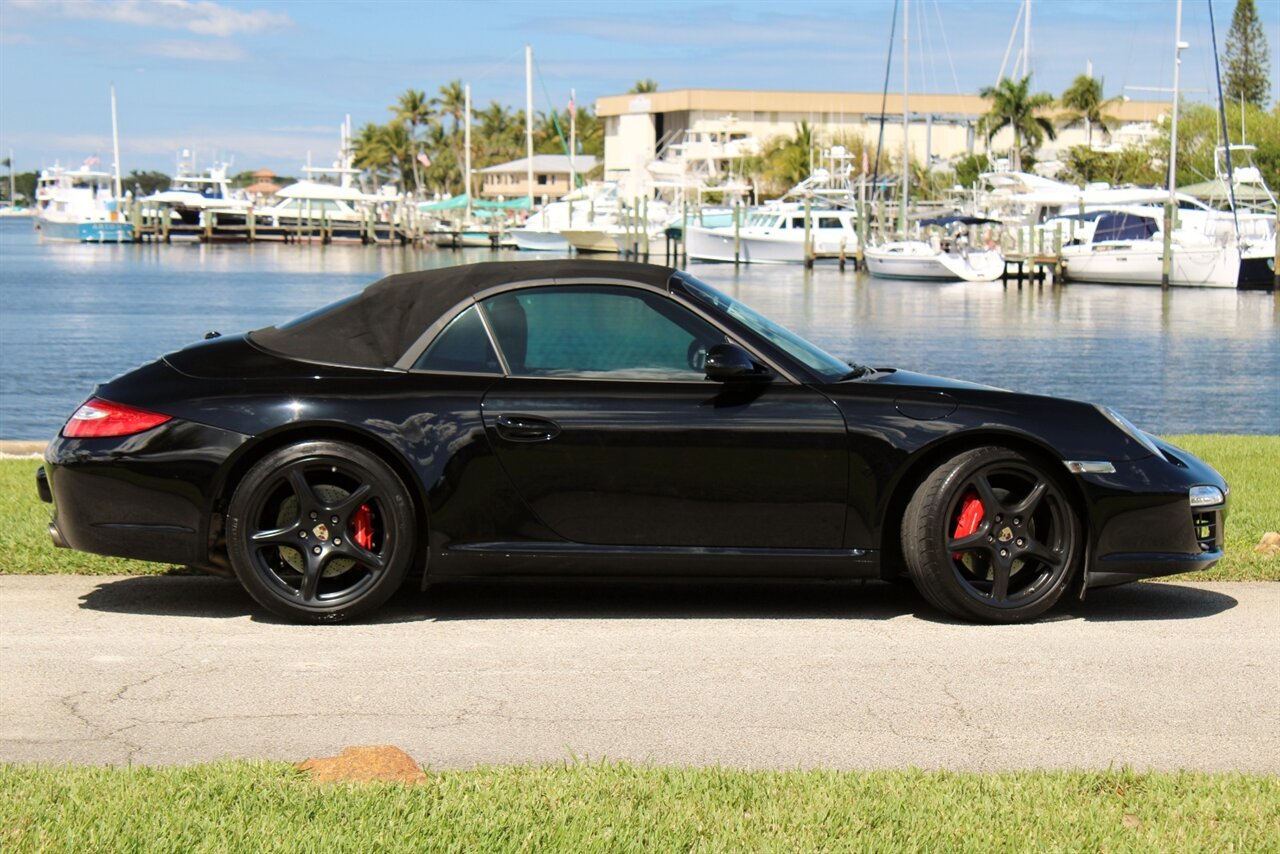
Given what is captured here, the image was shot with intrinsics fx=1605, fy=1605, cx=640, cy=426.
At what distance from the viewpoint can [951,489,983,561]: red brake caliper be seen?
634cm

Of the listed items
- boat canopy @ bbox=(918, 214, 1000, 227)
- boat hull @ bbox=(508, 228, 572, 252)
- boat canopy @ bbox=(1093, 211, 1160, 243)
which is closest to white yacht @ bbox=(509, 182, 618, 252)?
boat hull @ bbox=(508, 228, 572, 252)

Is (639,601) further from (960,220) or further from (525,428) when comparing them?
(960,220)

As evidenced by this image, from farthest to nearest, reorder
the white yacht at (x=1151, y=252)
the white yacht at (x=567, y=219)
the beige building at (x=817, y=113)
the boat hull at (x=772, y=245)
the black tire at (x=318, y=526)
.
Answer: the beige building at (x=817, y=113) < the white yacht at (x=567, y=219) < the boat hull at (x=772, y=245) < the white yacht at (x=1151, y=252) < the black tire at (x=318, y=526)

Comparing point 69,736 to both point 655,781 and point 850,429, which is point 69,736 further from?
point 850,429

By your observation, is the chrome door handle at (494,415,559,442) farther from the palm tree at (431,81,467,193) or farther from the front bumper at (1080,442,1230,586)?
the palm tree at (431,81,467,193)

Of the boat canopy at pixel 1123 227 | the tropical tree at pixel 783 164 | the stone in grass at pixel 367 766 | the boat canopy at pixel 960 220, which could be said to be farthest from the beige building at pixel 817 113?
the stone in grass at pixel 367 766

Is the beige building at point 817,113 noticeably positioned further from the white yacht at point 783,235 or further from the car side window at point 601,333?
the car side window at point 601,333

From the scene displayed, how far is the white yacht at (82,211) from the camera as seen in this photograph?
355 ft

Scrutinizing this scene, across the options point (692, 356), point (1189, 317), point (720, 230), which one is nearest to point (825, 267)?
point (720, 230)

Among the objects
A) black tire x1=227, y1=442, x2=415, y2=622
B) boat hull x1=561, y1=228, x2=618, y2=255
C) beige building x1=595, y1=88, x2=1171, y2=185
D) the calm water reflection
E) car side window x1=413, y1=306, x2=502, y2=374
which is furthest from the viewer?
beige building x1=595, y1=88, x2=1171, y2=185

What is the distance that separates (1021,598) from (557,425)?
196 centimetres

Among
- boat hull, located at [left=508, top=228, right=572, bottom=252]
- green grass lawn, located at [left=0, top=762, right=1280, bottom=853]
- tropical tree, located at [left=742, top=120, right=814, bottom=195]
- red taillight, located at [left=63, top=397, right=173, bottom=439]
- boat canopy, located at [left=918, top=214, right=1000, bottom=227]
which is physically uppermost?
tropical tree, located at [left=742, top=120, right=814, bottom=195]

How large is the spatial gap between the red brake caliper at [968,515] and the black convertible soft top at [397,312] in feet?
4.85

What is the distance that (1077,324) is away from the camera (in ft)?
136
